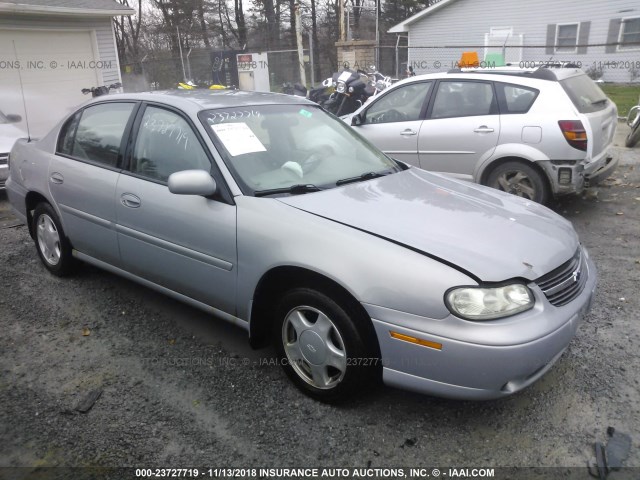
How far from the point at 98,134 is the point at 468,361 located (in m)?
3.23

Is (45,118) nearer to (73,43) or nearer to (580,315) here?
(73,43)

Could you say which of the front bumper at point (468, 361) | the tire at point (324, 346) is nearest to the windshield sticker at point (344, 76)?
the tire at point (324, 346)

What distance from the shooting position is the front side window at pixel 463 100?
624 centimetres

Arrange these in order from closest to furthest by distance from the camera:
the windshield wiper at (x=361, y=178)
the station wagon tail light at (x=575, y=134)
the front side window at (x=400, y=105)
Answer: the windshield wiper at (x=361, y=178), the station wagon tail light at (x=575, y=134), the front side window at (x=400, y=105)

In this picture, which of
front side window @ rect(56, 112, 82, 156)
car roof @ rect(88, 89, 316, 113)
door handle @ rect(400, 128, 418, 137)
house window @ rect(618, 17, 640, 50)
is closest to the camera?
car roof @ rect(88, 89, 316, 113)

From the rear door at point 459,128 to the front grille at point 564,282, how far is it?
3.36 m

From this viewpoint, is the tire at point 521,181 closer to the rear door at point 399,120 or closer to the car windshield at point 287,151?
the rear door at point 399,120

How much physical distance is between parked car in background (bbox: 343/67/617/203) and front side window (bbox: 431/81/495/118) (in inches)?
0.4

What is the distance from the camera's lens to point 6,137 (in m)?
7.84

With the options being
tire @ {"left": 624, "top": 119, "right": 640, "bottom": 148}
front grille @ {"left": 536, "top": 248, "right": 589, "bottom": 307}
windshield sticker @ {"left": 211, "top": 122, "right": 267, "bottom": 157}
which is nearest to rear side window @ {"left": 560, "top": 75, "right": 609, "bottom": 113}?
front grille @ {"left": 536, "top": 248, "right": 589, "bottom": 307}

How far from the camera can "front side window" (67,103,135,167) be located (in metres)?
3.96

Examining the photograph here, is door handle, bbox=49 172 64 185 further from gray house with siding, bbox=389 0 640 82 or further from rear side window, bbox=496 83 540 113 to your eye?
gray house with siding, bbox=389 0 640 82

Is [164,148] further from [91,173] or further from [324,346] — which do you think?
[324,346]

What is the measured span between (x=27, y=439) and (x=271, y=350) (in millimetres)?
1451
